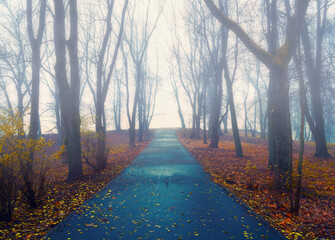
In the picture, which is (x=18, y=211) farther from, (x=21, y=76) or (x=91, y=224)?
(x=21, y=76)

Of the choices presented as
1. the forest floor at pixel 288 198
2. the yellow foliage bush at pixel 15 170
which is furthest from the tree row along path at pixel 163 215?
the yellow foliage bush at pixel 15 170

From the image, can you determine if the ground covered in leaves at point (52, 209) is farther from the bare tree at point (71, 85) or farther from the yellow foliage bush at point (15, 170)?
the bare tree at point (71, 85)

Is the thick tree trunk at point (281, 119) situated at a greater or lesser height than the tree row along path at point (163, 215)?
greater

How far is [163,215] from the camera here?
16.0ft

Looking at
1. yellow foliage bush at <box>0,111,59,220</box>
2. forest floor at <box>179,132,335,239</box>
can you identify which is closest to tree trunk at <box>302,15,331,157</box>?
forest floor at <box>179,132,335,239</box>

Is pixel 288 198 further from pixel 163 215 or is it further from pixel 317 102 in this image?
pixel 317 102

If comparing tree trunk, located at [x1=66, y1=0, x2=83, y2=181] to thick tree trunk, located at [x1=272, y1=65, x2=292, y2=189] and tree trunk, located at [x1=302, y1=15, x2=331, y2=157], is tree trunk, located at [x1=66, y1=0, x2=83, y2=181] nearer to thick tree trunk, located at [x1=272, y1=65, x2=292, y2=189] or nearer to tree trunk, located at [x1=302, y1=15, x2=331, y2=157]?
thick tree trunk, located at [x1=272, y1=65, x2=292, y2=189]

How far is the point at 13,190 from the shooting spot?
4676 millimetres

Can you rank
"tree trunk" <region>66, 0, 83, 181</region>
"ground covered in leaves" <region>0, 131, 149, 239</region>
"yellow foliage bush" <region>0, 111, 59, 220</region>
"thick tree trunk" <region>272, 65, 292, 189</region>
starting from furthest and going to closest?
"tree trunk" <region>66, 0, 83, 181</region>, "thick tree trunk" <region>272, 65, 292, 189</region>, "yellow foliage bush" <region>0, 111, 59, 220</region>, "ground covered in leaves" <region>0, 131, 149, 239</region>

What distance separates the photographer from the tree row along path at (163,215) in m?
4.02

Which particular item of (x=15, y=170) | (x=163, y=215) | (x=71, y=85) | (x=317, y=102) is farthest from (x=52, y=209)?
(x=317, y=102)

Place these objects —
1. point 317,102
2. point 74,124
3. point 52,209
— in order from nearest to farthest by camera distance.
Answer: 1. point 52,209
2. point 74,124
3. point 317,102

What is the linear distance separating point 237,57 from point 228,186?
381 inches

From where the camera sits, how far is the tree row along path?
4016 millimetres
